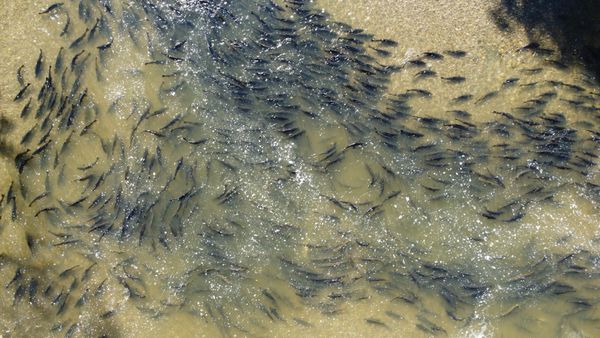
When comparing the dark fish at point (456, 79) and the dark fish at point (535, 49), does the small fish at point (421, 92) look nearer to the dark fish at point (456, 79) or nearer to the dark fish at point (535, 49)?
the dark fish at point (456, 79)

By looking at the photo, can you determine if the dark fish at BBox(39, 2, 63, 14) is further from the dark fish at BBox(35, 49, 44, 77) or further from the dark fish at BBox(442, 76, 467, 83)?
the dark fish at BBox(442, 76, 467, 83)

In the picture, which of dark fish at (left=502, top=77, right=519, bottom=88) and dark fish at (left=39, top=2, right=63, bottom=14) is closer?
dark fish at (left=502, top=77, right=519, bottom=88)

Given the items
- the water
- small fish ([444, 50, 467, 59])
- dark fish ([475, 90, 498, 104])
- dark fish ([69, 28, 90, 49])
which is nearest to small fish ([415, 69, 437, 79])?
the water

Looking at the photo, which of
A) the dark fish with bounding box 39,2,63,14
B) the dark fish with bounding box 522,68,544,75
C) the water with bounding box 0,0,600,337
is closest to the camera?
the water with bounding box 0,0,600,337

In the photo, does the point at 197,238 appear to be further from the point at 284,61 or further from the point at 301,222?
the point at 284,61

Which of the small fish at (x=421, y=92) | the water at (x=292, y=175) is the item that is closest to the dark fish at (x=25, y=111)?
the water at (x=292, y=175)

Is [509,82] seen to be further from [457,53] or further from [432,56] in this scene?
[432,56]
